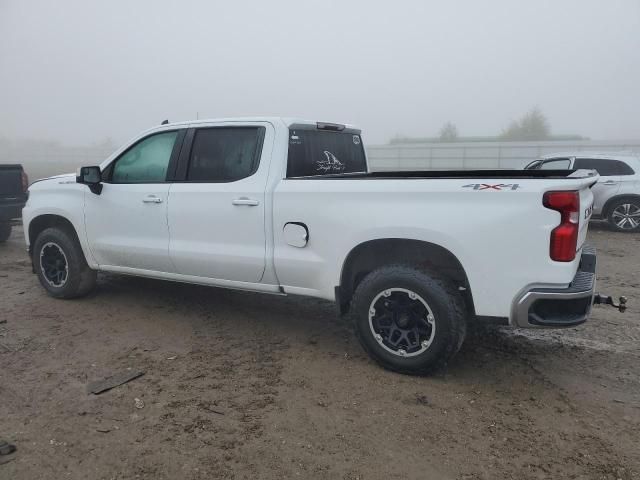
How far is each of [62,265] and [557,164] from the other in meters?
9.88

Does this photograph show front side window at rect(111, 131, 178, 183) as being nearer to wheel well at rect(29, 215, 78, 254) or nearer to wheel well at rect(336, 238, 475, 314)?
wheel well at rect(29, 215, 78, 254)

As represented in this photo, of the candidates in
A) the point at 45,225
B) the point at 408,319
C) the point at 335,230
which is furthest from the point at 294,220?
the point at 45,225

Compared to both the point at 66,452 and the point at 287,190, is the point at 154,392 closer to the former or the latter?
the point at 66,452

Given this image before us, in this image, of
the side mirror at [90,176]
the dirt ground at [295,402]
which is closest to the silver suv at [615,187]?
the dirt ground at [295,402]

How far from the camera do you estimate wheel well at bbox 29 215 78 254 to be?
5.54m

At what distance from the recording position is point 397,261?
12.5 ft

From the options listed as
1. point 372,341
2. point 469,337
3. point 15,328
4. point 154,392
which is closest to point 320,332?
point 372,341

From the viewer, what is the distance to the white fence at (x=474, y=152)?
31.4 metres

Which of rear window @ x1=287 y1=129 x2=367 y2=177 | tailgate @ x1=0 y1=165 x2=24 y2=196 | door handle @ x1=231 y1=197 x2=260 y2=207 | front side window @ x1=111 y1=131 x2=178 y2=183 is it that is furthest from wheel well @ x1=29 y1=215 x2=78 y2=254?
tailgate @ x1=0 y1=165 x2=24 y2=196

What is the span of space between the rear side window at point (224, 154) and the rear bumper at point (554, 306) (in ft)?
7.59

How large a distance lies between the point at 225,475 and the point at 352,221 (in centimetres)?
187

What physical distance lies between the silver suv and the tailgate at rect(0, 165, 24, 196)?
9.50 meters

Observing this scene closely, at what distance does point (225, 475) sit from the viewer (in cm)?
263

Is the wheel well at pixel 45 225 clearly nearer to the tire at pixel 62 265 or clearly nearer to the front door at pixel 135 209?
the tire at pixel 62 265
